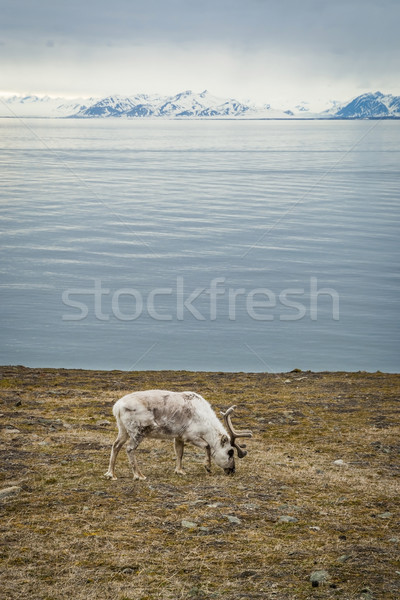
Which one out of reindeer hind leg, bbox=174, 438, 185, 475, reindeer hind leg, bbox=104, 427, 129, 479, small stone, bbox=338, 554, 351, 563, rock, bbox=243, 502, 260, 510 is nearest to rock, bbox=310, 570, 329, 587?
small stone, bbox=338, 554, 351, 563

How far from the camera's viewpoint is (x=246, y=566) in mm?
7941

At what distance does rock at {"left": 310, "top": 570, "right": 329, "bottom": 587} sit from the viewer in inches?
293

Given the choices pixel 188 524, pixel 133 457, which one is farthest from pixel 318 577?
pixel 133 457

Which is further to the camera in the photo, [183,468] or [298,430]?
[298,430]

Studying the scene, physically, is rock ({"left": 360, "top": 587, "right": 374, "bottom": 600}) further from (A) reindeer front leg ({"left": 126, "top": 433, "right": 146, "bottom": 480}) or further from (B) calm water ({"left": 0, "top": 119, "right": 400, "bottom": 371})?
(B) calm water ({"left": 0, "top": 119, "right": 400, "bottom": 371})

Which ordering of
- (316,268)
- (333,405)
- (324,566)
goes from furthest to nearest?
1. (316,268)
2. (333,405)
3. (324,566)

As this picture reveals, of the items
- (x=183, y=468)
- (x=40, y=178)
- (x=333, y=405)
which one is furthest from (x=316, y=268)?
(x=40, y=178)

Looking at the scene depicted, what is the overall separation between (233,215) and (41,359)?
45261 millimetres

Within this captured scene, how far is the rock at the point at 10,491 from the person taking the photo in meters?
10.1

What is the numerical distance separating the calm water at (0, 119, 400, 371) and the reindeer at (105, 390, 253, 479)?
62.8ft

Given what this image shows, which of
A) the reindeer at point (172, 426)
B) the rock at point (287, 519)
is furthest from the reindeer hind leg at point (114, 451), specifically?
the rock at point (287, 519)

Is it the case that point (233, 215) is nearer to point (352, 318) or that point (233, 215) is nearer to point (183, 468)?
point (352, 318)

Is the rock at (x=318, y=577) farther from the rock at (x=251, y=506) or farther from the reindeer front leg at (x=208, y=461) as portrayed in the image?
the reindeer front leg at (x=208, y=461)

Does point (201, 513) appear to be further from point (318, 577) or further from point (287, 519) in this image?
point (318, 577)
